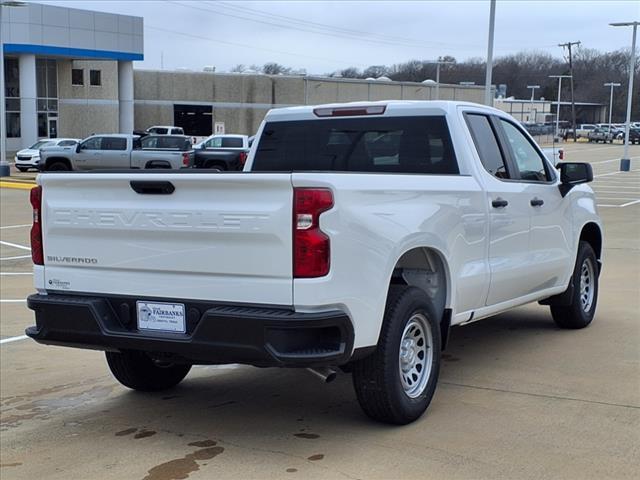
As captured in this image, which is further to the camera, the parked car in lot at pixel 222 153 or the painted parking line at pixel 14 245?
the parked car in lot at pixel 222 153

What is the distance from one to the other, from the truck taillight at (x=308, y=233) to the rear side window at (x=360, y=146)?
194cm

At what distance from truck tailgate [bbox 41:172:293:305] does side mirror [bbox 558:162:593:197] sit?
364 cm

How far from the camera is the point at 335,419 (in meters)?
5.17

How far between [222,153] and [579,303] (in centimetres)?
2659

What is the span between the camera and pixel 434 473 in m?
4.24

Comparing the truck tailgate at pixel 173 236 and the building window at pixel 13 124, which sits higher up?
the building window at pixel 13 124

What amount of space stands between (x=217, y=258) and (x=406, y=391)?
1.46 m

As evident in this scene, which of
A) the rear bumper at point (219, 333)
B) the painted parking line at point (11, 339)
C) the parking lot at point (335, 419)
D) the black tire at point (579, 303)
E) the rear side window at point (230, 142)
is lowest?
the painted parking line at point (11, 339)

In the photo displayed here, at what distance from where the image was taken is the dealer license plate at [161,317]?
15.0ft

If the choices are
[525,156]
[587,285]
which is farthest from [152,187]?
[587,285]

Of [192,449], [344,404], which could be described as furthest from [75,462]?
[344,404]

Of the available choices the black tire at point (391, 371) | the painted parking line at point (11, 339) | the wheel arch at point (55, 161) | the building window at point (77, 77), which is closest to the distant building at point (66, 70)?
the building window at point (77, 77)

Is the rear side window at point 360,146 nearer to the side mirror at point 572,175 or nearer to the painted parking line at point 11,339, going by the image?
the side mirror at point 572,175

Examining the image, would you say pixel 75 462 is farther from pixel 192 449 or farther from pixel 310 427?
pixel 310 427
